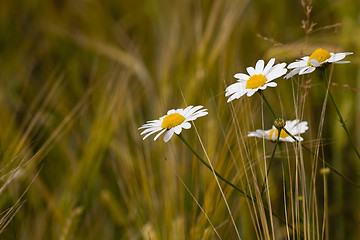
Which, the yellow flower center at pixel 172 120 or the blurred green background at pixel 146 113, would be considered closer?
the yellow flower center at pixel 172 120

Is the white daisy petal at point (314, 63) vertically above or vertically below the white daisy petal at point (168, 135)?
above

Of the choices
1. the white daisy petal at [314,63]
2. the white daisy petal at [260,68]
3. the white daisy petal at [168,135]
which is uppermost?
the white daisy petal at [260,68]

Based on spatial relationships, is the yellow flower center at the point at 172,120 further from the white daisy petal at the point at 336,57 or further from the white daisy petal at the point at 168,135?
the white daisy petal at the point at 336,57

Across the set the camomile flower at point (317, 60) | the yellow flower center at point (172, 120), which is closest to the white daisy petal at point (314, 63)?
the camomile flower at point (317, 60)

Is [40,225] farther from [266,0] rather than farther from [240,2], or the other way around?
[266,0]

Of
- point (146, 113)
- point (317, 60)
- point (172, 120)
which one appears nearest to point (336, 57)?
point (317, 60)

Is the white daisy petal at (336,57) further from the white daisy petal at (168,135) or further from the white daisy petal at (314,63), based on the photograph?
the white daisy petal at (168,135)
